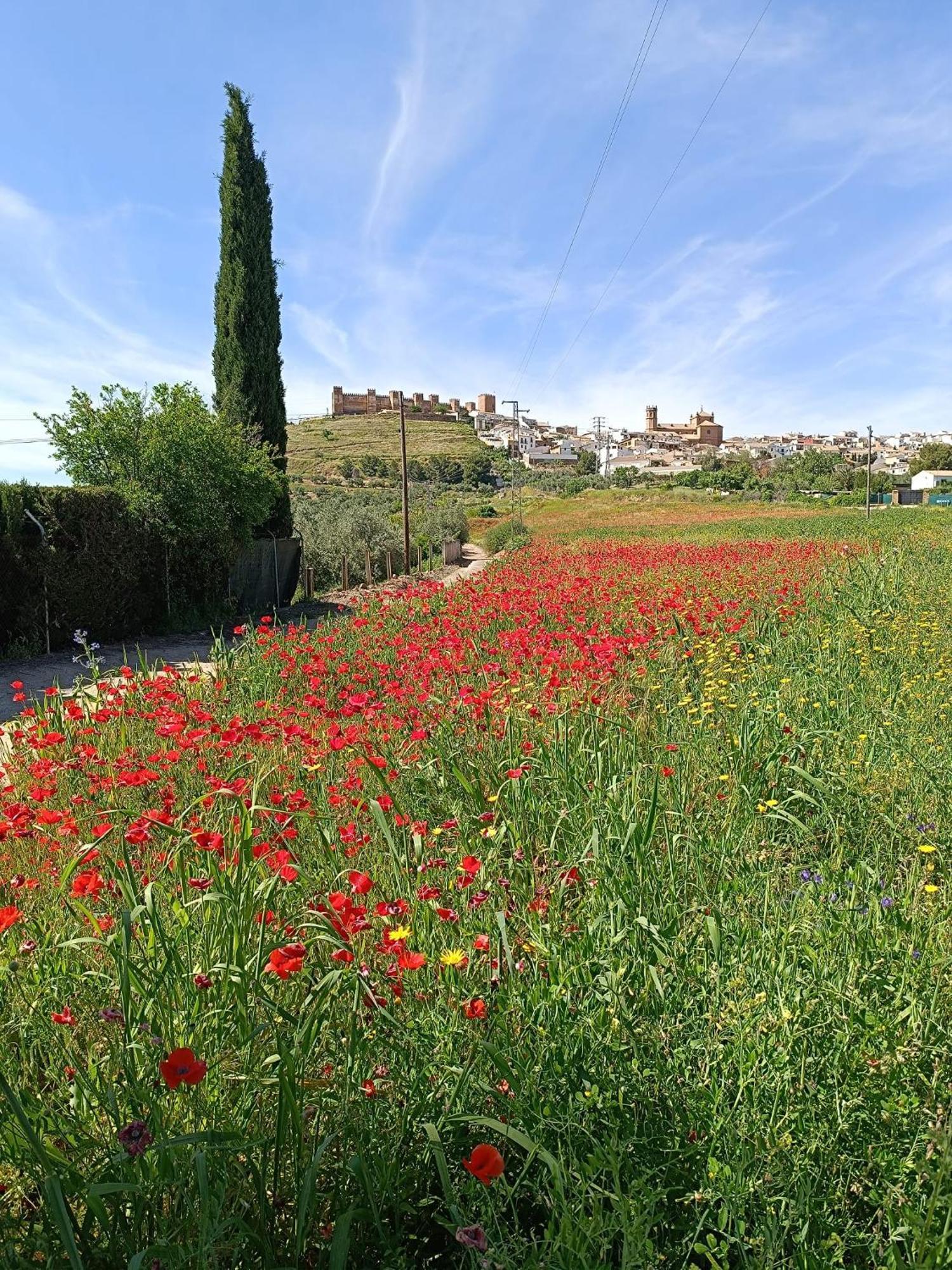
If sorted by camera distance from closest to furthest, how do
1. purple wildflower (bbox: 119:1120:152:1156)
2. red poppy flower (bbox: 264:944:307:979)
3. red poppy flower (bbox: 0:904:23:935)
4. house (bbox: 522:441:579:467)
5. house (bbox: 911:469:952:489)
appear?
purple wildflower (bbox: 119:1120:152:1156) < red poppy flower (bbox: 264:944:307:979) < red poppy flower (bbox: 0:904:23:935) < house (bbox: 911:469:952:489) < house (bbox: 522:441:579:467)

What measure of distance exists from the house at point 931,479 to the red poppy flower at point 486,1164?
354 feet

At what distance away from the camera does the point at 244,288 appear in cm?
1656

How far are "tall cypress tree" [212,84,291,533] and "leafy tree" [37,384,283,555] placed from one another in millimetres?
2824

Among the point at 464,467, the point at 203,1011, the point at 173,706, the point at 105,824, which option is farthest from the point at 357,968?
the point at 464,467

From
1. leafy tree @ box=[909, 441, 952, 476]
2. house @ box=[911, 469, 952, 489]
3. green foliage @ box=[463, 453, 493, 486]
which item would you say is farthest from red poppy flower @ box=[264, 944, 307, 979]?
leafy tree @ box=[909, 441, 952, 476]

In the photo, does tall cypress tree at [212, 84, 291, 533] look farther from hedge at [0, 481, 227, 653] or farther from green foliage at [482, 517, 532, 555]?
green foliage at [482, 517, 532, 555]

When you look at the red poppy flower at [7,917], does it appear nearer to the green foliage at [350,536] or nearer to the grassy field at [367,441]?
the green foliage at [350,536]

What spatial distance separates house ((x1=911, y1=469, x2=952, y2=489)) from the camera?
315 feet

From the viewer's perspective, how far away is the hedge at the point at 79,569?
10125 mm

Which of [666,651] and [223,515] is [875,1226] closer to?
[666,651]

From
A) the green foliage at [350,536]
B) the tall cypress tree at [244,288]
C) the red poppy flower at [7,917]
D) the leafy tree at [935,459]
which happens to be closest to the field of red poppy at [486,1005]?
the red poppy flower at [7,917]

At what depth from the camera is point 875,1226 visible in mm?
1532

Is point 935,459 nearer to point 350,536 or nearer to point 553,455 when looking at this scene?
point 553,455

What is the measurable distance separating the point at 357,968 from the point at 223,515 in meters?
13.0
